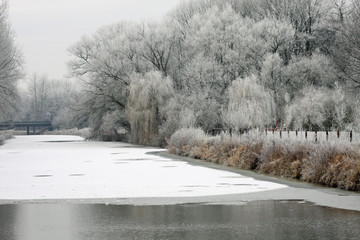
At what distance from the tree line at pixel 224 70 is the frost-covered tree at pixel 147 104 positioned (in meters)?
0.10

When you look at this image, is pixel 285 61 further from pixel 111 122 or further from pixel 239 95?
pixel 111 122

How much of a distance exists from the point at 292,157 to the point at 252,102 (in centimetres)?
2363

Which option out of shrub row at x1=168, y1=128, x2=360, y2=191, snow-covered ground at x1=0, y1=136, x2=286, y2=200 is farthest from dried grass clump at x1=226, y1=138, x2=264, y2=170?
snow-covered ground at x1=0, y1=136, x2=286, y2=200

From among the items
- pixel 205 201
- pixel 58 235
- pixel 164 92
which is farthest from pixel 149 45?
pixel 58 235

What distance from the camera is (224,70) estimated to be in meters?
53.2

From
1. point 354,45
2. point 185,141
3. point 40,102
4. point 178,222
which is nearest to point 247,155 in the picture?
point 185,141

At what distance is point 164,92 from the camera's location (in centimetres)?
5209

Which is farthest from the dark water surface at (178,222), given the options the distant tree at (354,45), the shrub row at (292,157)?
the distant tree at (354,45)

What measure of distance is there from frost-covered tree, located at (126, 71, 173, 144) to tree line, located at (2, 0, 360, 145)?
10cm

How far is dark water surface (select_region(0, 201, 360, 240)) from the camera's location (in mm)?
8742

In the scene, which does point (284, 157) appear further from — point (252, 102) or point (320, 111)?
point (252, 102)

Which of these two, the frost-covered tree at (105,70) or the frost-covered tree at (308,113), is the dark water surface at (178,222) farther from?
the frost-covered tree at (105,70)

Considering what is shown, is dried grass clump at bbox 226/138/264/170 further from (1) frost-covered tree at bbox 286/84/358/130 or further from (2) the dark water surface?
(1) frost-covered tree at bbox 286/84/358/130

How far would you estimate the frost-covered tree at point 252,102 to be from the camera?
1652 inches
